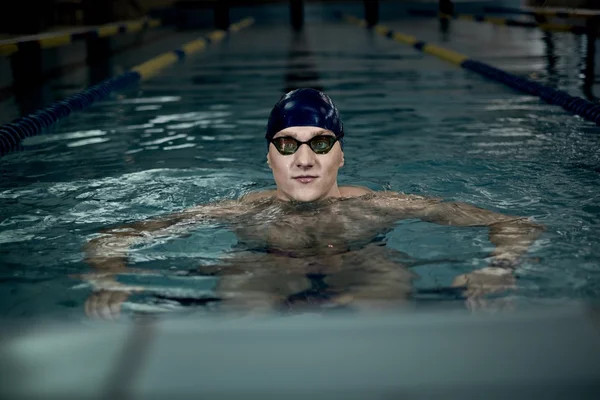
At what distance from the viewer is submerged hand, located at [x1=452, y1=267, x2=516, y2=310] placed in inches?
90.4

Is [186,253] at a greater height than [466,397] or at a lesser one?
lesser

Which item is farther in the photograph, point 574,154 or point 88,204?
point 574,154

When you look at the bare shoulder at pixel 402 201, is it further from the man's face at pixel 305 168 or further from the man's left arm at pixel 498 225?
the man's face at pixel 305 168

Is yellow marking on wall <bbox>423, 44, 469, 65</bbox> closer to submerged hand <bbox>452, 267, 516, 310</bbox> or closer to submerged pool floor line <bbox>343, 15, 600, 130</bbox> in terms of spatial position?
submerged pool floor line <bbox>343, 15, 600, 130</bbox>

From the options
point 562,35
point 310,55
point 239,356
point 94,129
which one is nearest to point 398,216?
point 239,356

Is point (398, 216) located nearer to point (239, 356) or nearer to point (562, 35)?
point (239, 356)

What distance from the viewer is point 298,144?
2975 millimetres

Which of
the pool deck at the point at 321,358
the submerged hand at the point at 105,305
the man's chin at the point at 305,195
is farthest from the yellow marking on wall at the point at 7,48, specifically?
the pool deck at the point at 321,358

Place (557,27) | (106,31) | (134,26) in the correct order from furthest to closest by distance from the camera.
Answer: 1. (134,26)
2. (557,27)
3. (106,31)

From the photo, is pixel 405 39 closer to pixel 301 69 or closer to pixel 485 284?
pixel 301 69

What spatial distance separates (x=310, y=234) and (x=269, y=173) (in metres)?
1.68

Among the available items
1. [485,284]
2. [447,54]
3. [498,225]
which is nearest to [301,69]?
[447,54]

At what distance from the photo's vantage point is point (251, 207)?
3270mm

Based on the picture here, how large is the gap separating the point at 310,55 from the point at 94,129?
620 centimetres
